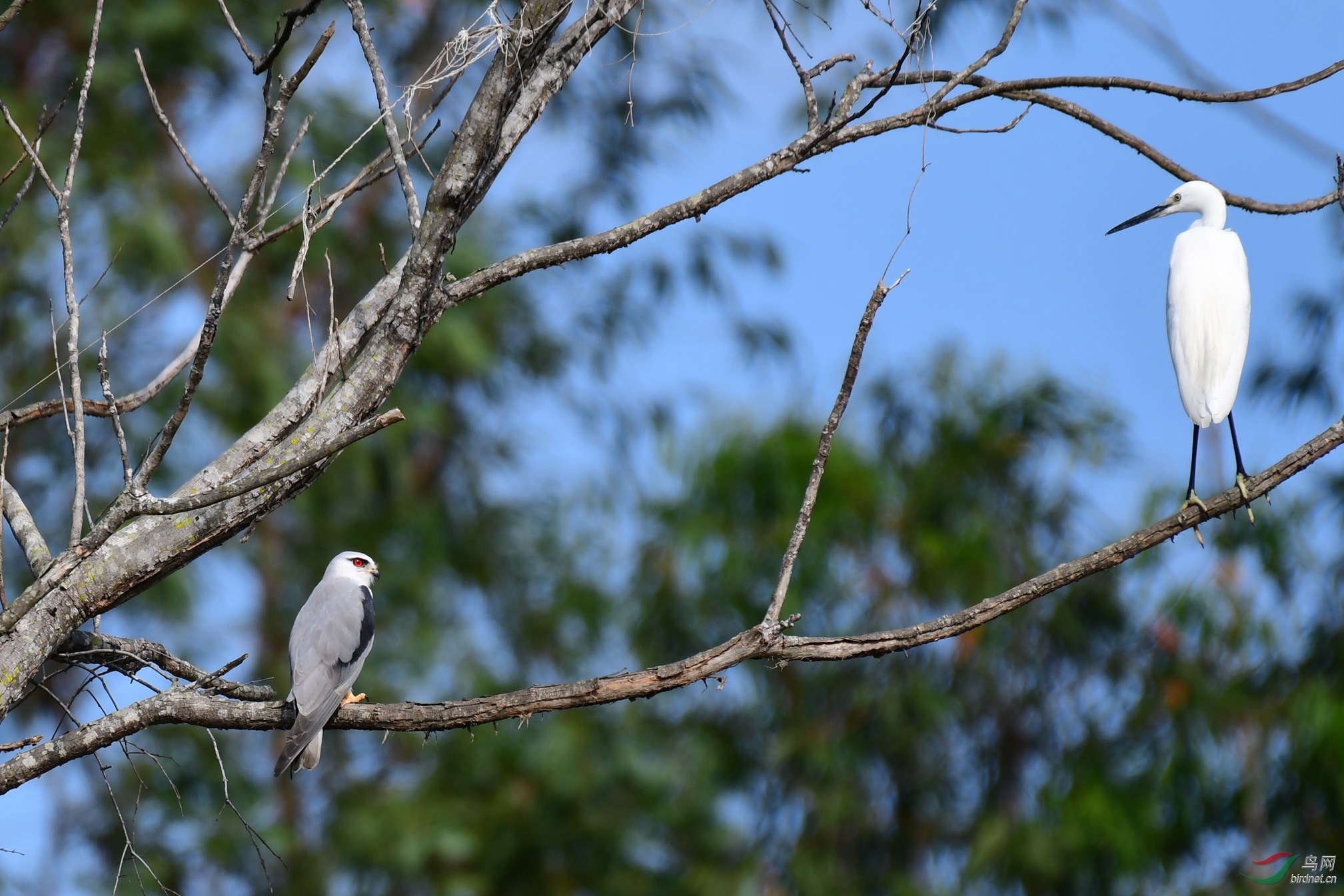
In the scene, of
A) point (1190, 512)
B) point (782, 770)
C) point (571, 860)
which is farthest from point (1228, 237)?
point (571, 860)

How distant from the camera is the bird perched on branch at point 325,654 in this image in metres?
4.23

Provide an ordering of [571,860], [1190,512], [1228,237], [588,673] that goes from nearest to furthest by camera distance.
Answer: [1190,512] < [1228,237] < [571,860] < [588,673]

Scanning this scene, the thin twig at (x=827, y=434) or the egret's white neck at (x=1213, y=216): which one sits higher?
the egret's white neck at (x=1213, y=216)

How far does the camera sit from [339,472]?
1250 centimetres

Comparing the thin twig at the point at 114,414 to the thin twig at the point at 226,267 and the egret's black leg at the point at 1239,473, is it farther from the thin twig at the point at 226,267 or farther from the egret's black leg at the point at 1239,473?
the egret's black leg at the point at 1239,473

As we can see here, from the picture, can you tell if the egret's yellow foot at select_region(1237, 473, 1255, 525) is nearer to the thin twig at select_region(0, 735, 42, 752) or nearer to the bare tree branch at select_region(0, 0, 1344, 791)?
the bare tree branch at select_region(0, 0, 1344, 791)

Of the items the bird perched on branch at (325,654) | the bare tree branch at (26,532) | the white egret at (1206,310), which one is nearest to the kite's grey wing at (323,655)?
the bird perched on branch at (325,654)

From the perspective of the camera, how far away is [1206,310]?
212 inches

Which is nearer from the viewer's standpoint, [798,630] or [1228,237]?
[1228,237]

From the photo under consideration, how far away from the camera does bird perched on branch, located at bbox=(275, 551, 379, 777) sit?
4.23 metres

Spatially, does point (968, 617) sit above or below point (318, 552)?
below

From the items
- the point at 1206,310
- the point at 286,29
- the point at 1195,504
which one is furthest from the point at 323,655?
the point at 1206,310

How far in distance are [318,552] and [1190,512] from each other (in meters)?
10.2

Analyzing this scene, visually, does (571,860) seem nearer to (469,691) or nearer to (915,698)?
(469,691)
